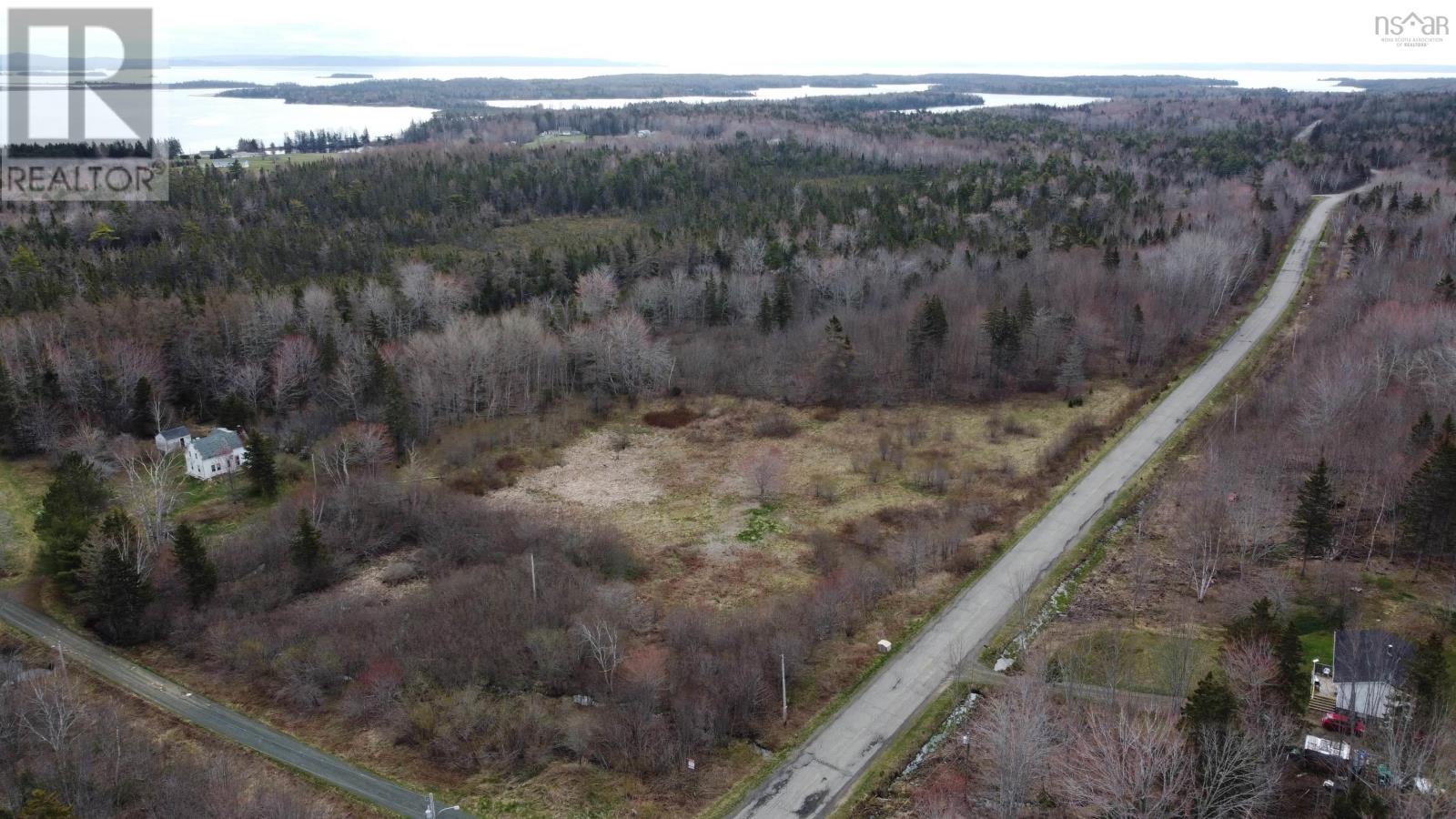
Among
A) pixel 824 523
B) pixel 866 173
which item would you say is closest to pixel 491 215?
pixel 866 173

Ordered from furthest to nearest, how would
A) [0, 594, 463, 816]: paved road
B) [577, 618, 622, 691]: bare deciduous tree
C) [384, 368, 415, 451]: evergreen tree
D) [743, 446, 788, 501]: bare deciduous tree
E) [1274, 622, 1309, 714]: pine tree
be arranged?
[384, 368, 415, 451]: evergreen tree
[743, 446, 788, 501]: bare deciduous tree
[577, 618, 622, 691]: bare deciduous tree
[0, 594, 463, 816]: paved road
[1274, 622, 1309, 714]: pine tree

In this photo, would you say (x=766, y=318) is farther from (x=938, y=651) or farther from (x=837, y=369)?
(x=938, y=651)

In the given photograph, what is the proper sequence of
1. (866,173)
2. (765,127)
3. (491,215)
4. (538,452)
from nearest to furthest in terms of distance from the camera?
1. (538,452)
2. (491,215)
3. (866,173)
4. (765,127)

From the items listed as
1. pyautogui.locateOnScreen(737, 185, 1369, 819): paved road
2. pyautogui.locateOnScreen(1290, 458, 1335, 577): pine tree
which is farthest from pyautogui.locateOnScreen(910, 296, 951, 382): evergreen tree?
pyautogui.locateOnScreen(1290, 458, 1335, 577): pine tree

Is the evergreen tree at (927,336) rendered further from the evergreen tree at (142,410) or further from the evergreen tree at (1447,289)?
the evergreen tree at (142,410)

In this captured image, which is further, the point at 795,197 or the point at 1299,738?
the point at 795,197

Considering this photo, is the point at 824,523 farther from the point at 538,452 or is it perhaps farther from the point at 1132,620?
the point at 538,452

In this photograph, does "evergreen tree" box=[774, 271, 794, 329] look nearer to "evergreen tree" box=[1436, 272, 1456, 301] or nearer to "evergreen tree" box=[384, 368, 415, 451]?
"evergreen tree" box=[384, 368, 415, 451]

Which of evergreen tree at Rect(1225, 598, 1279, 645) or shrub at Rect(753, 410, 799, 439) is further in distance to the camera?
shrub at Rect(753, 410, 799, 439)
